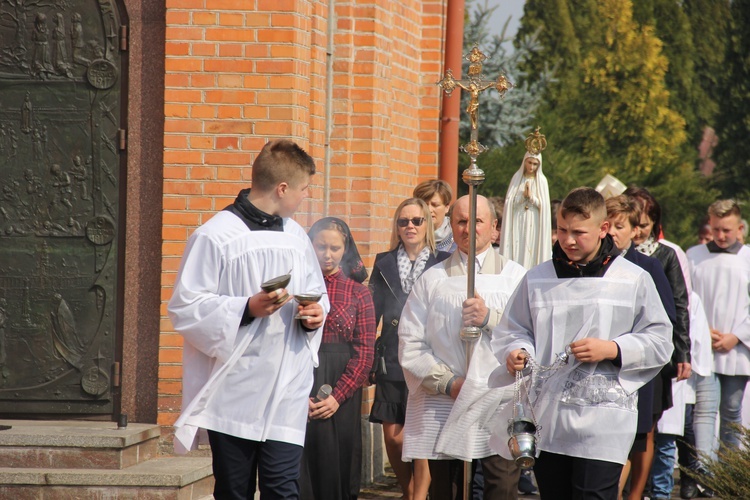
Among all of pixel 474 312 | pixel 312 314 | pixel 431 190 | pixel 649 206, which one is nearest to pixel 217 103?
pixel 431 190

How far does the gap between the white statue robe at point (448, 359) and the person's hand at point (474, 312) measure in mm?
140

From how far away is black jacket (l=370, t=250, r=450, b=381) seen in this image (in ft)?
25.6

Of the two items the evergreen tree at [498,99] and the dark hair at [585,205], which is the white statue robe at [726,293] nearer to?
the dark hair at [585,205]

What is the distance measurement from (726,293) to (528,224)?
1821 millimetres

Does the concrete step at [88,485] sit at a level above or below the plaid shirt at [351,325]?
below

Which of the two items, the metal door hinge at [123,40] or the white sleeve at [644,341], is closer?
the white sleeve at [644,341]

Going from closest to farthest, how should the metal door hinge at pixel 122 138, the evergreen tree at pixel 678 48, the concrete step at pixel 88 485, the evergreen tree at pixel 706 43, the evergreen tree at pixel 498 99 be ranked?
1. the concrete step at pixel 88 485
2. the metal door hinge at pixel 122 138
3. the evergreen tree at pixel 498 99
4. the evergreen tree at pixel 678 48
5. the evergreen tree at pixel 706 43

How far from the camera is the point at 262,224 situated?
5367mm

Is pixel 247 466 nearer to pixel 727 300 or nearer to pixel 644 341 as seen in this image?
pixel 644 341

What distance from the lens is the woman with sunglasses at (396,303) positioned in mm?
7762

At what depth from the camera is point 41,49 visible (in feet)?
26.1

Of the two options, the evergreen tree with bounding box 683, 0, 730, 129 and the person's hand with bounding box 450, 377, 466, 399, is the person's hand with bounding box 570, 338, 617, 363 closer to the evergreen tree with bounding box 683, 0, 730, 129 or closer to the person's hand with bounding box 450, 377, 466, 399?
the person's hand with bounding box 450, 377, 466, 399

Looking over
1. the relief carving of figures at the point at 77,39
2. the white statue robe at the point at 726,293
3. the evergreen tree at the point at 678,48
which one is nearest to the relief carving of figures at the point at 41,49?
the relief carving of figures at the point at 77,39

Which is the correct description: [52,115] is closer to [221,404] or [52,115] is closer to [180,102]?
[180,102]
